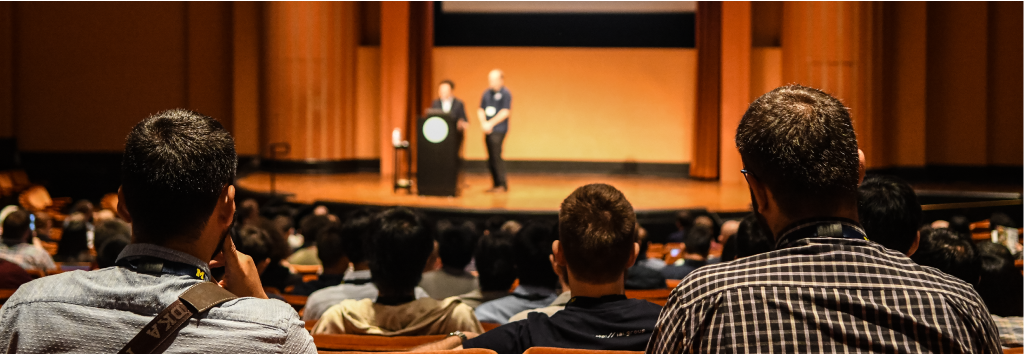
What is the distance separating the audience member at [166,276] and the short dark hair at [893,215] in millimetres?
1312

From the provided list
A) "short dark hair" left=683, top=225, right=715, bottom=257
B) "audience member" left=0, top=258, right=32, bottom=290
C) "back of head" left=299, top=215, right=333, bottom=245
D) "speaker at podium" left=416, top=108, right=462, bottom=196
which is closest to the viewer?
"audience member" left=0, top=258, right=32, bottom=290

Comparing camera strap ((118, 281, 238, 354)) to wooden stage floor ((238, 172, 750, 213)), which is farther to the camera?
wooden stage floor ((238, 172, 750, 213))

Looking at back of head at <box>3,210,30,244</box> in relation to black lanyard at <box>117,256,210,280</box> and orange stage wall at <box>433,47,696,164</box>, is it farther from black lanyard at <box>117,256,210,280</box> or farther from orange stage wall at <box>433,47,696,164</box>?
orange stage wall at <box>433,47,696,164</box>

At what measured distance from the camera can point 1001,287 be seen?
2.25 metres

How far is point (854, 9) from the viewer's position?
27.9ft

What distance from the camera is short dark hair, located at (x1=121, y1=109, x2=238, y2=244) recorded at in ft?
3.48

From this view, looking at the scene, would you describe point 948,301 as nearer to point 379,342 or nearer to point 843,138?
point 843,138

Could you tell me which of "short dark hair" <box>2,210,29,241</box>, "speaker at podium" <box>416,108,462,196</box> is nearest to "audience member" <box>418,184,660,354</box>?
"short dark hair" <box>2,210,29,241</box>

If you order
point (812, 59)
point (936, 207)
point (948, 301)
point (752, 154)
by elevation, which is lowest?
point (936, 207)

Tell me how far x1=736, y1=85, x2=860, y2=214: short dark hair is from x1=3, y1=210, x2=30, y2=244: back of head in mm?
3660

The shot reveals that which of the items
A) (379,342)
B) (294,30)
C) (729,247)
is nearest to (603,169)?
(294,30)

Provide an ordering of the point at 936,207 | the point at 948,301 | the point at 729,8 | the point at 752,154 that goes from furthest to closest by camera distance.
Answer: the point at 729,8 → the point at 936,207 → the point at 752,154 → the point at 948,301

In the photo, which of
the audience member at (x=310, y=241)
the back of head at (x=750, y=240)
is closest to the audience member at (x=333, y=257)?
the audience member at (x=310, y=241)

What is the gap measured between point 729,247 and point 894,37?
7.84m
